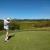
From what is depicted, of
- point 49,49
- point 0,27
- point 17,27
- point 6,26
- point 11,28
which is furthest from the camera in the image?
point 17,27

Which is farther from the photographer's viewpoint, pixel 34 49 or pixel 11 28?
pixel 11 28

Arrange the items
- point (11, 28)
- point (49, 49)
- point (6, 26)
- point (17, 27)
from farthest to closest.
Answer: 1. point (17, 27)
2. point (11, 28)
3. point (6, 26)
4. point (49, 49)

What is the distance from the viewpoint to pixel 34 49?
934 cm

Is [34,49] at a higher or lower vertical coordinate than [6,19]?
lower

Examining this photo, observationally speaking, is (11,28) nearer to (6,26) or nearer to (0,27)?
(0,27)

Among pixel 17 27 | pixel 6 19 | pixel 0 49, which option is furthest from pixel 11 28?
pixel 0 49

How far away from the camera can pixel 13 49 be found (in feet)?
30.9

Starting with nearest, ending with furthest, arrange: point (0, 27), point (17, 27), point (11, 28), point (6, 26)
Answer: point (6, 26)
point (0, 27)
point (11, 28)
point (17, 27)

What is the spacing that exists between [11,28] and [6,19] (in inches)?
600

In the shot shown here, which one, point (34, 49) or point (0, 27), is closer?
point (34, 49)

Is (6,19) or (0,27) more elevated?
(6,19)

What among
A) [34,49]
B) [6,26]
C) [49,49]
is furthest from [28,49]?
[6,26]

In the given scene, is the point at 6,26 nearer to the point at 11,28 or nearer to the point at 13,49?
the point at 13,49

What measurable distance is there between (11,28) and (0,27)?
8.73 ft
